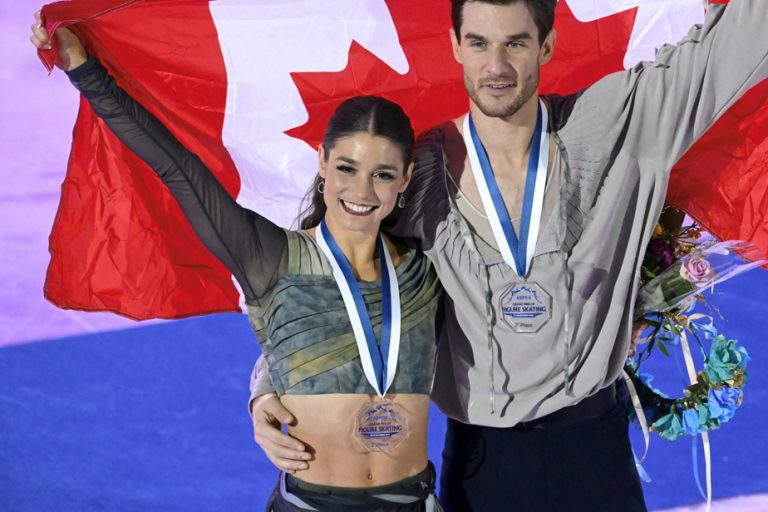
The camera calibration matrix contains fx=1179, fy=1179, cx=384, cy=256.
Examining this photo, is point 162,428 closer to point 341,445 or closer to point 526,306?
point 341,445

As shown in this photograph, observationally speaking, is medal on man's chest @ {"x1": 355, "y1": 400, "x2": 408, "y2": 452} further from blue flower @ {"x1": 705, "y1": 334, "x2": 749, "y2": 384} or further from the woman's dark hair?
blue flower @ {"x1": 705, "y1": 334, "x2": 749, "y2": 384}

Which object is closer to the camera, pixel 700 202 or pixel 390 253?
pixel 390 253

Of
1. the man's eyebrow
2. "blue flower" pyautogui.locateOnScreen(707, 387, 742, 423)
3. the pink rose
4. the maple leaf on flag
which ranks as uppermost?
the maple leaf on flag

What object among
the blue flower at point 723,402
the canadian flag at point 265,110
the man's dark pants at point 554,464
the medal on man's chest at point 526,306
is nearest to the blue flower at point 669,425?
the blue flower at point 723,402

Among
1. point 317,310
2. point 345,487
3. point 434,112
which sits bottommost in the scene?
point 345,487

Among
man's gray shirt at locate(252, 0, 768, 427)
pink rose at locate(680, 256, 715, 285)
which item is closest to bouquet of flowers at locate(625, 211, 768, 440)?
pink rose at locate(680, 256, 715, 285)

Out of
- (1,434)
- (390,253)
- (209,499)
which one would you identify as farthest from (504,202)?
(1,434)

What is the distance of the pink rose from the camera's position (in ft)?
11.4

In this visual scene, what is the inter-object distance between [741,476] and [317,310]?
3304 mm

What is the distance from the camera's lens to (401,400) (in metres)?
3.29

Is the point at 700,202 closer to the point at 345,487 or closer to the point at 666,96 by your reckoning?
the point at 666,96

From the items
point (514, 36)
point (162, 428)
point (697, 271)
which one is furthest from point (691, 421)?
point (162, 428)

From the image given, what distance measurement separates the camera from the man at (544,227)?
3.32 m

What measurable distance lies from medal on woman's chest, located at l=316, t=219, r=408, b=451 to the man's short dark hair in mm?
780
